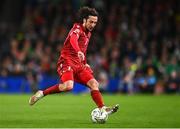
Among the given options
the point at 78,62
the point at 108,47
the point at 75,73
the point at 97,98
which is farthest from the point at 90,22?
the point at 108,47

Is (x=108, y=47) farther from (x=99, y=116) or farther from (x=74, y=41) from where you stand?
(x=99, y=116)

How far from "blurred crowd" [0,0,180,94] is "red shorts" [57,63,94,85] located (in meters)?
14.0

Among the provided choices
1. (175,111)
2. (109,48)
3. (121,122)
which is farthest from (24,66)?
(121,122)

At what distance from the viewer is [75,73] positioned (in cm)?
1327

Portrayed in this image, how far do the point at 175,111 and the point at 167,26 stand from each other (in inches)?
539

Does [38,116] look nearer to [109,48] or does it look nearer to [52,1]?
[109,48]

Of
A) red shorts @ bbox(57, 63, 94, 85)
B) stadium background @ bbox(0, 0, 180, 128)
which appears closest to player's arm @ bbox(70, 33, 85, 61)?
red shorts @ bbox(57, 63, 94, 85)

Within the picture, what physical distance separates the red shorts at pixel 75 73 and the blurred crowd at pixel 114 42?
46.1 feet

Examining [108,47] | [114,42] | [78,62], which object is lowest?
[108,47]

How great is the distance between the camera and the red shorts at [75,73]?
13.1 m

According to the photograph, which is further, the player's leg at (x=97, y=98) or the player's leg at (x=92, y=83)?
the player's leg at (x=92, y=83)

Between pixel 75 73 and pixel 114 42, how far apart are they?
16.7 meters

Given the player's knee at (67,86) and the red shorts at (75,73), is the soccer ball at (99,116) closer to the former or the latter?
the player's knee at (67,86)

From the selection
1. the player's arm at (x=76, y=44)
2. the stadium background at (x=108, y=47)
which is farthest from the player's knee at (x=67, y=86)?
the stadium background at (x=108, y=47)
